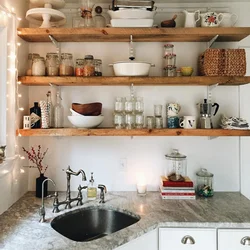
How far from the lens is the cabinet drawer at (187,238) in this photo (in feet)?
5.26

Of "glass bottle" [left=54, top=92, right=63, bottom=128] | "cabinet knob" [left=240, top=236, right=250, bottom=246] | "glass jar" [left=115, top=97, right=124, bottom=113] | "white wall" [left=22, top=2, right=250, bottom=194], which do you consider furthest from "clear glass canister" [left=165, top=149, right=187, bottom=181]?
"glass bottle" [left=54, top=92, right=63, bottom=128]

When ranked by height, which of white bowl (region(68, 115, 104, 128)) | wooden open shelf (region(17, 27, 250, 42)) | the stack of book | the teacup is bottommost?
the stack of book

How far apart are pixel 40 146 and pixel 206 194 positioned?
4.58ft

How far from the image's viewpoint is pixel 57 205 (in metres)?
1.78

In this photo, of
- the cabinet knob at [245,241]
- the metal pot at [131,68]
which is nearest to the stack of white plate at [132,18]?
the metal pot at [131,68]

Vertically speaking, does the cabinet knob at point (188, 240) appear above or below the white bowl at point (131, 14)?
below

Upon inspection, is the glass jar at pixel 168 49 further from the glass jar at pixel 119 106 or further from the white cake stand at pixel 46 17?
the white cake stand at pixel 46 17

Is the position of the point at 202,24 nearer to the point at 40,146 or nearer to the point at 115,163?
the point at 115,163

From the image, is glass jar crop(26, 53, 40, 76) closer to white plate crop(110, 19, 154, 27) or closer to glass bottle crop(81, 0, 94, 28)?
glass bottle crop(81, 0, 94, 28)

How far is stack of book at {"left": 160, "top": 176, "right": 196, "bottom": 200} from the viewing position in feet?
6.60

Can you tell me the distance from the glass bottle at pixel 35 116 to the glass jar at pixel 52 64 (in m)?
0.27

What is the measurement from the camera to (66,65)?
2.03 m

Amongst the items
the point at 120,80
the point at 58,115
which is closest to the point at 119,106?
the point at 120,80

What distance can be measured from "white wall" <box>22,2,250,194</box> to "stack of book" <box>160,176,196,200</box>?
0.20 metres
